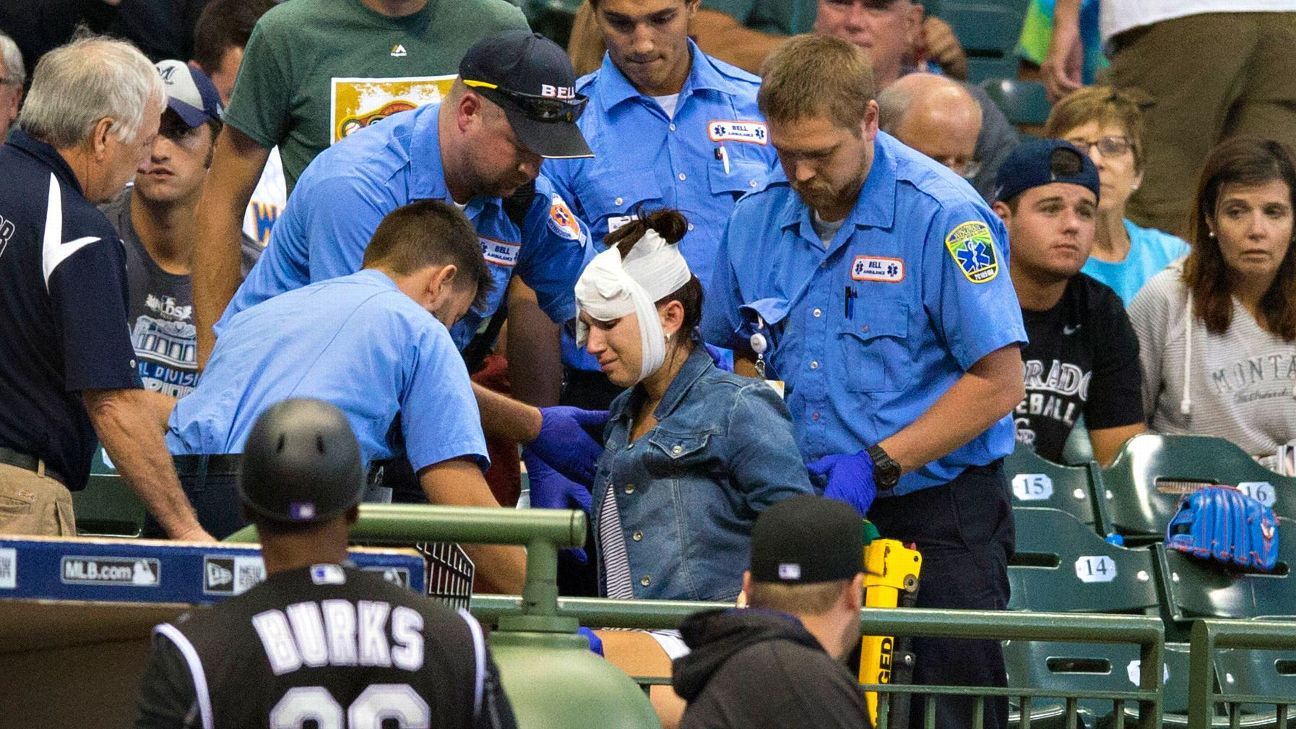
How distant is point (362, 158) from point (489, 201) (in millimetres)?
349

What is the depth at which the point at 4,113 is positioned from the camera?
6.45 meters

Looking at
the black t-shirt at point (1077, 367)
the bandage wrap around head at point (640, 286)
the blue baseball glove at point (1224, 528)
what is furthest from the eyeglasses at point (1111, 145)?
the bandage wrap around head at point (640, 286)

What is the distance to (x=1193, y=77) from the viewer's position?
830 cm

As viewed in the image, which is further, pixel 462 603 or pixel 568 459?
pixel 568 459

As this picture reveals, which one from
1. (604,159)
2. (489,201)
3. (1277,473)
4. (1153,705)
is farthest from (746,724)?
(1277,473)

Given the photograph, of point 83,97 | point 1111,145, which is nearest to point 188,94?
point 83,97

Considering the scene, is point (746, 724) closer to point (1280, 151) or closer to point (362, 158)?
point (362, 158)

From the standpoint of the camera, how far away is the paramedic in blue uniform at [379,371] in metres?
4.11

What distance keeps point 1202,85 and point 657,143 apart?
345cm

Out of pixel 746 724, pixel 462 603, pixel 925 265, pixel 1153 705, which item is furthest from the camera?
pixel 925 265

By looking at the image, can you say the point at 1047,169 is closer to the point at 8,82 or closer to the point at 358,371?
the point at 358,371

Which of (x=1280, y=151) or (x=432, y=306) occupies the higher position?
(x=1280, y=151)

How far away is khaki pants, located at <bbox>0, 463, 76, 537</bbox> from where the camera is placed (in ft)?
14.9

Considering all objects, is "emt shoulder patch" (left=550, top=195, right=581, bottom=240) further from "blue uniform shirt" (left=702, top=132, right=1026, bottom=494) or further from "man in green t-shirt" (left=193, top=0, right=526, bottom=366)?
"man in green t-shirt" (left=193, top=0, right=526, bottom=366)
